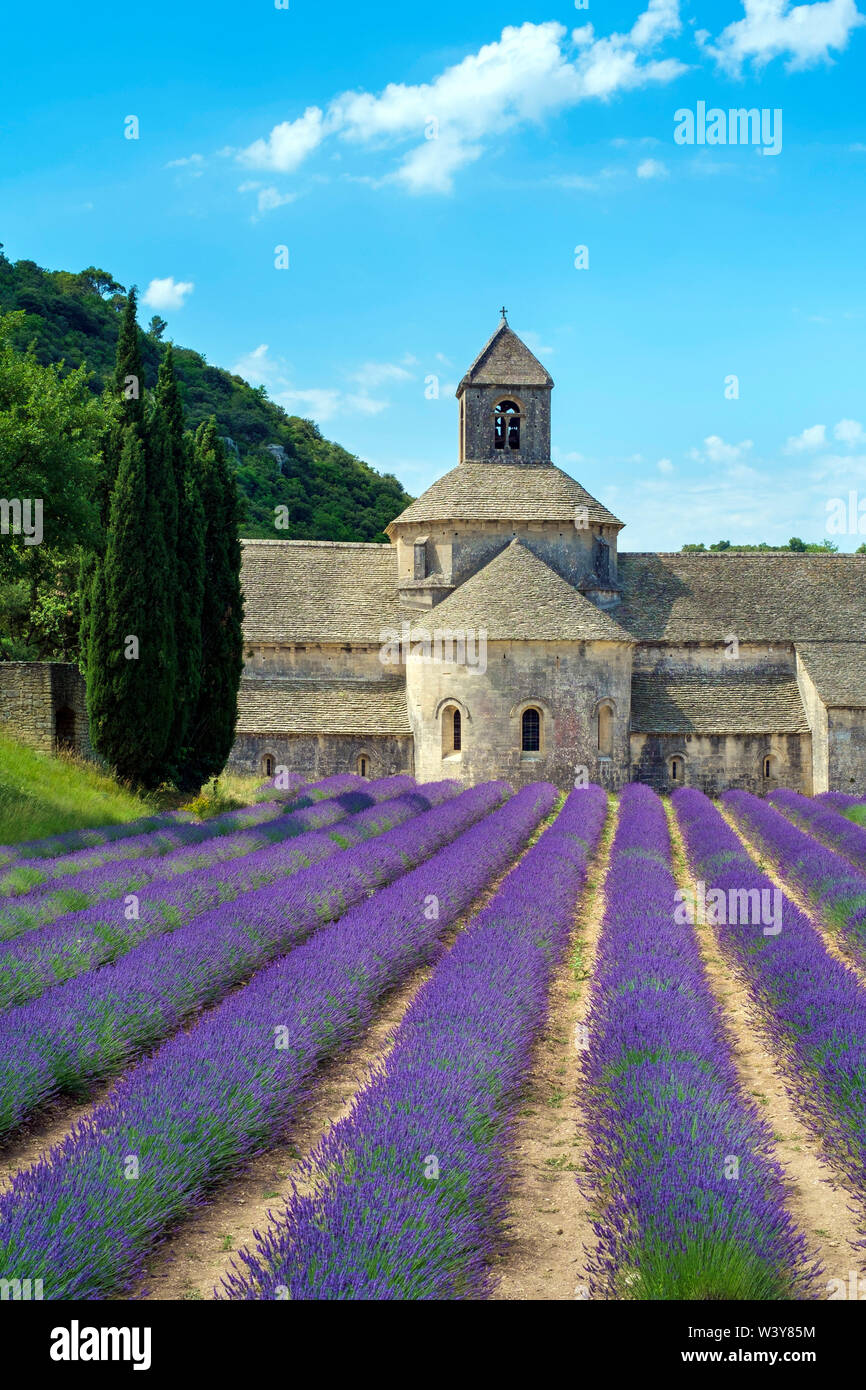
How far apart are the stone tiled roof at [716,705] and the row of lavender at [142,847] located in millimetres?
11175

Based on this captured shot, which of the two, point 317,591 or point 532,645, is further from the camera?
point 317,591

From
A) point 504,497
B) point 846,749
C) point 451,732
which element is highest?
point 504,497

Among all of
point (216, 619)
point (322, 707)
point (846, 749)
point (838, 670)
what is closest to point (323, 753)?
point (322, 707)

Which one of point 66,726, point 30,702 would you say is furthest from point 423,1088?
point 66,726

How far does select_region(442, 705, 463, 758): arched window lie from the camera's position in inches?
1046

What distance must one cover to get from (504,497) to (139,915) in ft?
75.7

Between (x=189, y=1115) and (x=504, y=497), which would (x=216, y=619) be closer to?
(x=504, y=497)

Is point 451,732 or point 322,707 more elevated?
point 322,707

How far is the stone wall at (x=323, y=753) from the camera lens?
27.8 metres

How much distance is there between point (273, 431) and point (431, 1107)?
67675 millimetres

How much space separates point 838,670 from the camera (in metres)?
28.8

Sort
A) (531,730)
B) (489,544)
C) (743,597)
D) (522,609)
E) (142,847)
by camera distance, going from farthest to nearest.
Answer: (743,597)
(489,544)
(522,609)
(531,730)
(142,847)

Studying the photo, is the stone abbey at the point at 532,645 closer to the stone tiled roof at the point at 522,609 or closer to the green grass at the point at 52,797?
the stone tiled roof at the point at 522,609

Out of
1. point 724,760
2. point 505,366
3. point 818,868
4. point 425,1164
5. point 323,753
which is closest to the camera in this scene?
point 425,1164
